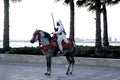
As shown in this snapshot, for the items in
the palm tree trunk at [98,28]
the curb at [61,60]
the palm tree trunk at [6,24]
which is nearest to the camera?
the curb at [61,60]

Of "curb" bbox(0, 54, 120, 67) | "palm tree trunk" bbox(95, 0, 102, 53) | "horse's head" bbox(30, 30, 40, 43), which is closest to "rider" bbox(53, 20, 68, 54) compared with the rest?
"horse's head" bbox(30, 30, 40, 43)

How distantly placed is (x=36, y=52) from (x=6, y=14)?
18.8ft

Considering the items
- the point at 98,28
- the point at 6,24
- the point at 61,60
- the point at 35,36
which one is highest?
the point at 6,24

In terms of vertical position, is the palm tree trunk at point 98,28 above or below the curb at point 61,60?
above

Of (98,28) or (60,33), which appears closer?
(60,33)

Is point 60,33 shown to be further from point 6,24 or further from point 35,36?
point 6,24

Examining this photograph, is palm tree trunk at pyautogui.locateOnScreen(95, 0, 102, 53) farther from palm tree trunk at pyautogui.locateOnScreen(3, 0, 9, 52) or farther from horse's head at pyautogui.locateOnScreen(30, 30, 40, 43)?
horse's head at pyautogui.locateOnScreen(30, 30, 40, 43)

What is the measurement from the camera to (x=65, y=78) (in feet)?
51.0

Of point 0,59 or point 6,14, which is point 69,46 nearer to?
point 0,59

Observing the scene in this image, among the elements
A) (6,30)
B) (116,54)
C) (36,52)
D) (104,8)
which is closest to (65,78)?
(116,54)

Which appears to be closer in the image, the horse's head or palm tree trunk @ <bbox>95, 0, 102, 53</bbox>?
the horse's head

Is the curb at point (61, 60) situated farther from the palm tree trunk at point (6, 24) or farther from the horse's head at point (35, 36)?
→ the horse's head at point (35, 36)

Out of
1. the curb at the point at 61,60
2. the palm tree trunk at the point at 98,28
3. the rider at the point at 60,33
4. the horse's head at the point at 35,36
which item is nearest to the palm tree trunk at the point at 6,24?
the curb at the point at 61,60

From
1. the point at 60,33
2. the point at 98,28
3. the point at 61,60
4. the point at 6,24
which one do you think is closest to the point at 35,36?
the point at 60,33
